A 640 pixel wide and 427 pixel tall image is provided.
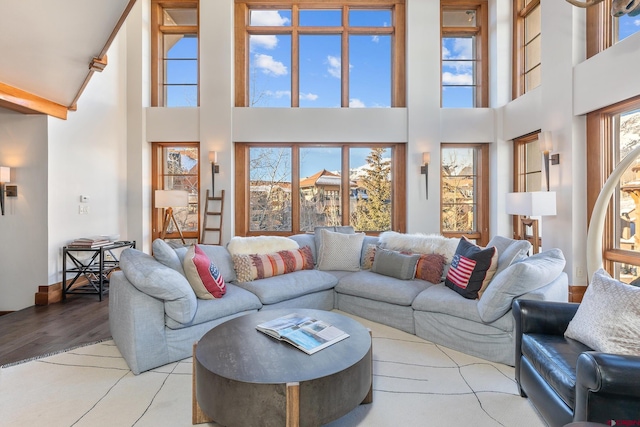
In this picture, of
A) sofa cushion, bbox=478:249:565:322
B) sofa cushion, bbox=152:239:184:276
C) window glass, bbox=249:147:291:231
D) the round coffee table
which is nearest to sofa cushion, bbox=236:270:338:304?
sofa cushion, bbox=152:239:184:276

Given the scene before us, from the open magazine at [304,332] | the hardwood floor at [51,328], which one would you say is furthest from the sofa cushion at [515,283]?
the hardwood floor at [51,328]

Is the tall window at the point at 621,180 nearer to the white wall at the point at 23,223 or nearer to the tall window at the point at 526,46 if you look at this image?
the tall window at the point at 526,46

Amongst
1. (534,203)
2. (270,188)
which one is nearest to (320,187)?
(270,188)

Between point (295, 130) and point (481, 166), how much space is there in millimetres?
3223

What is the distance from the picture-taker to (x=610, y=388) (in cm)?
130

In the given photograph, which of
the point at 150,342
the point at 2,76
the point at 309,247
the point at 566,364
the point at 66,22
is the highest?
the point at 66,22

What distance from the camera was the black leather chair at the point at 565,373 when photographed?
4.30ft

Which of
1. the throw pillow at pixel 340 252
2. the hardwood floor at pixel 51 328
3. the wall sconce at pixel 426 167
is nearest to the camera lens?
the hardwood floor at pixel 51 328

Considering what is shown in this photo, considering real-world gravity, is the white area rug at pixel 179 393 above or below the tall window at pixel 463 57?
below

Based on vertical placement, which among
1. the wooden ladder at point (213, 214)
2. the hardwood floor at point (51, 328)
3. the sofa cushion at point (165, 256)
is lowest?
the hardwood floor at point (51, 328)

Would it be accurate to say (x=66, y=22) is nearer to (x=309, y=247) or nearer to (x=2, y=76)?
(x=2, y=76)

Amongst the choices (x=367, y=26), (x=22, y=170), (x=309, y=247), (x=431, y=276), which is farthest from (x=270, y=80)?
(x=431, y=276)

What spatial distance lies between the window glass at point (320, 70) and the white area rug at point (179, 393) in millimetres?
4343

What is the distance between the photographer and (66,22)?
256cm
